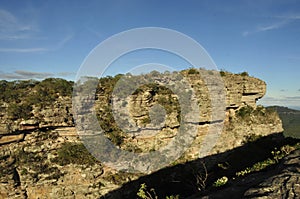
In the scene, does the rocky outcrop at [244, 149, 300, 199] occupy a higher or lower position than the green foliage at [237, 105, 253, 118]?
lower

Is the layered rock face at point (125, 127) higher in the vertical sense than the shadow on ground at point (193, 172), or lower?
higher

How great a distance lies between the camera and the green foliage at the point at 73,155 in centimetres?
2058

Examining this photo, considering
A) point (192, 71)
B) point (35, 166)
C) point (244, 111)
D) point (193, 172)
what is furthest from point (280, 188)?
point (244, 111)

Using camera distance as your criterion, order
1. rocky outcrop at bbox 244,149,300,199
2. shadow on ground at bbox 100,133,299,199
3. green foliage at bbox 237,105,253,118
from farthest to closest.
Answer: green foliage at bbox 237,105,253,118, shadow on ground at bbox 100,133,299,199, rocky outcrop at bbox 244,149,300,199

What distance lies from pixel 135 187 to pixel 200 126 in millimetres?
9313

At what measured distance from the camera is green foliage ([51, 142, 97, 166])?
2058cm

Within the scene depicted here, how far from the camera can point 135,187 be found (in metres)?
21.6

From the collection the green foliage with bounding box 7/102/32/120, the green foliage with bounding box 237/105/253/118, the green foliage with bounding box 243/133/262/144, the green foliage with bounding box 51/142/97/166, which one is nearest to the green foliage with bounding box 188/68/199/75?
the green foliage with bounding box 237/105/253/118

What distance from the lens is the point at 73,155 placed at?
68.5 ft

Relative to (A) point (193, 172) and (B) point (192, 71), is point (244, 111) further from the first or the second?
(A) point (193, 172)

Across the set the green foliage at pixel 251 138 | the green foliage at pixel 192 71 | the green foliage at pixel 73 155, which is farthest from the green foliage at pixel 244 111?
the green foliage at pixel 73 155

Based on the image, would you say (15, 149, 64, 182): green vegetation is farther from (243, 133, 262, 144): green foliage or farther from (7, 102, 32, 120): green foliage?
(243, 133, 262, 144): green foliage

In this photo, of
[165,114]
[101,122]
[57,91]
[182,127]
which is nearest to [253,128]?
Answer: [182,127]

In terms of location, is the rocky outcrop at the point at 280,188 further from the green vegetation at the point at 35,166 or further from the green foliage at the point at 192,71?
the green foliage at the point at 192,71
